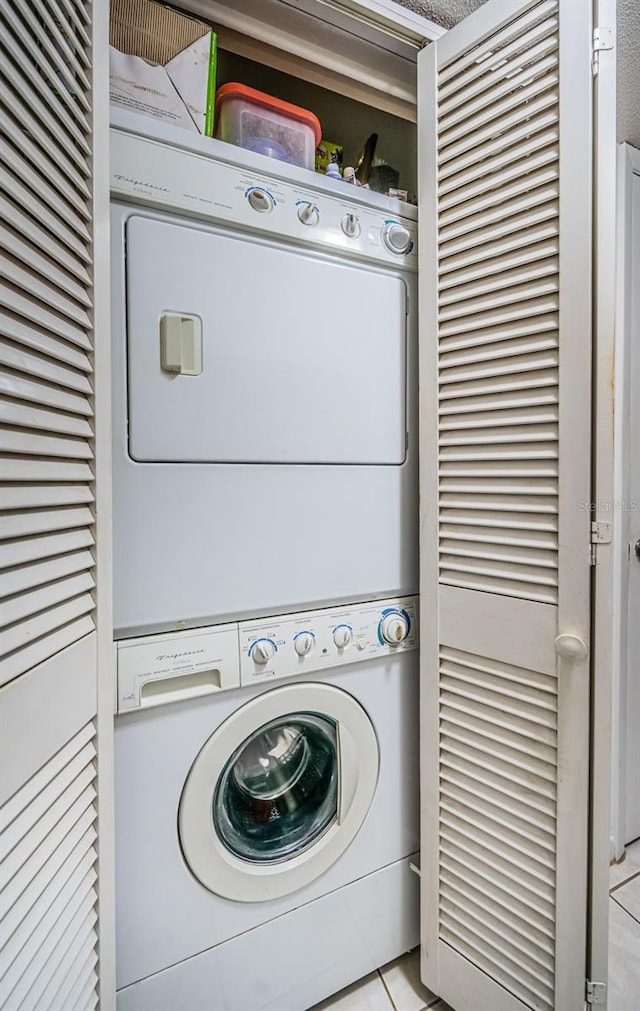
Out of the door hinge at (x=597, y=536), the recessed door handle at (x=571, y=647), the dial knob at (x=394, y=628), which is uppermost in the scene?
the door hinge at (x=597, y=536)

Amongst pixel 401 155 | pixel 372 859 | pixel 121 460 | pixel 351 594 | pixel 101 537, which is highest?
pixel 401 155

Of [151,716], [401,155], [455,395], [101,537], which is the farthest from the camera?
[401,155]

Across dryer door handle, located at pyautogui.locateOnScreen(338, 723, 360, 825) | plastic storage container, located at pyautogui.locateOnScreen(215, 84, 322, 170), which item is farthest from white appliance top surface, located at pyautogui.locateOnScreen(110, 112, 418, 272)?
dryer door handle, located at pyautogui.locateOnScreen(338, 723, 360, 825)

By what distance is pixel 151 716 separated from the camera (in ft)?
3.07

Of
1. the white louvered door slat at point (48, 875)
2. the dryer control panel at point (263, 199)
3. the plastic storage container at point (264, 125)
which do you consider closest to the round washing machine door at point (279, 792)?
the white louvered door slat at point (48, 875)

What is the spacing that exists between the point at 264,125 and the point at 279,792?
5.24 ft

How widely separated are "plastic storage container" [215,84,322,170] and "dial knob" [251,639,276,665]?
3.56 feet

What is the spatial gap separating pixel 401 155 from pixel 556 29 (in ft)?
2.18

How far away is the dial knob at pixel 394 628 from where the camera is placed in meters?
1.18

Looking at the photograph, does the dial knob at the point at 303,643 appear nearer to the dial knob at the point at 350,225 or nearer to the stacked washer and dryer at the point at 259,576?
the stacked washer and dryer at the point at 259,576

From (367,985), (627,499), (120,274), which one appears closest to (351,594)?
(120,274)

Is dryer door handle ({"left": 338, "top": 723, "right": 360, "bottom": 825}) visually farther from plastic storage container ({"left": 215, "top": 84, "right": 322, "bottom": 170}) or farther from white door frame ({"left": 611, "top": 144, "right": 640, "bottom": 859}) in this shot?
plastic storage container ({"left": 215, "top": 84, "right": 322, "bottom": 170})

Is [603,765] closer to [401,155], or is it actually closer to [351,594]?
[351,594]

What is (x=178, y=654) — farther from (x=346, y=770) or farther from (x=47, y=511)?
(x=346, y=770)
